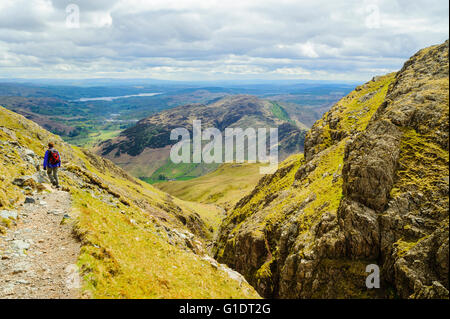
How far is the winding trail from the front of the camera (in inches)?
630

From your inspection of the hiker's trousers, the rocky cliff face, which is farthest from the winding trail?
the rocky cliff face

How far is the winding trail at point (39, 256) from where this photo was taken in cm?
1600

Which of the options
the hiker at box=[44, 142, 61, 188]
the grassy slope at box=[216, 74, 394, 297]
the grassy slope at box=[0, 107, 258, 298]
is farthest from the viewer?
the grassy slope at box=[216, 74, 394, 297]

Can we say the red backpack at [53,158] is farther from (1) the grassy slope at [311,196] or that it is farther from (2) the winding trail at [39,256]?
(1) the grassy slope at [311,196]

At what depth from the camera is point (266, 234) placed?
2181 inches

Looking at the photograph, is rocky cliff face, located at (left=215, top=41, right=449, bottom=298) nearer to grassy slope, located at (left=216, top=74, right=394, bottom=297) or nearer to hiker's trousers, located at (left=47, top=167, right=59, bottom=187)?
grassy slope, located at (left=216, top=74, right=394, bottom=297)

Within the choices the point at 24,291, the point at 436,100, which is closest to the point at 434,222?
the point at 436,100

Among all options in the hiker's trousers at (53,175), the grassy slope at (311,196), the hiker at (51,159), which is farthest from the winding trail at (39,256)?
the grassy slope at (311,196)

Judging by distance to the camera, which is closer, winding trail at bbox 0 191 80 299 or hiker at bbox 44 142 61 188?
winding trail at bbox 0 191 80 299

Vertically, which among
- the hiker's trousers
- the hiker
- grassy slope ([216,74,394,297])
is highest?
the hiker

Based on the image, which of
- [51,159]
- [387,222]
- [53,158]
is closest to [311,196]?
[387,222]
